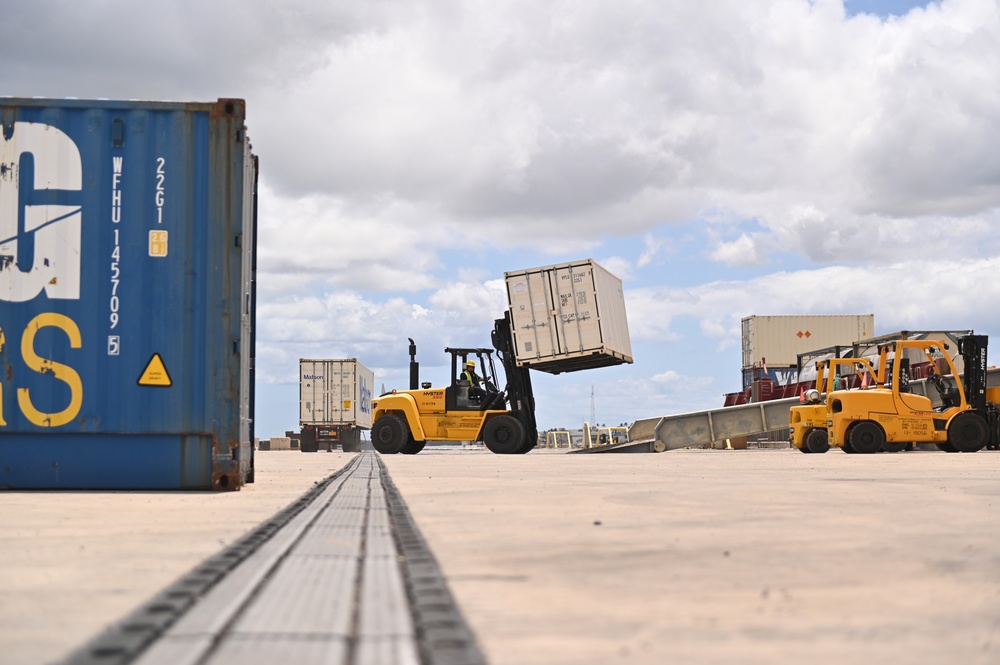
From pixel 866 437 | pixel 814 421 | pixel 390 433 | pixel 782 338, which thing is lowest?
pixel 866 437

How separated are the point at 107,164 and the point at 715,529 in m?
7.48

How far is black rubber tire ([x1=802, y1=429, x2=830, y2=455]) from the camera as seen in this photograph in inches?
1048

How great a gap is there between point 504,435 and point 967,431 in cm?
1004

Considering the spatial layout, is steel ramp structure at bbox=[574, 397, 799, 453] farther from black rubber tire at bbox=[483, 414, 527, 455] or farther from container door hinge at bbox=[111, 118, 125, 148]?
container door hinge at bbox=[111, 118, 125, 148]

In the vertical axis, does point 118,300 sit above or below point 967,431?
above

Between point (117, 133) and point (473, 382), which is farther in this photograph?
point (473, 382)

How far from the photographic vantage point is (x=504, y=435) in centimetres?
2638

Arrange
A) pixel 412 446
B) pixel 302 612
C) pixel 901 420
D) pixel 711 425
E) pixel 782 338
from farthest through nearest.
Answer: pixel 782 338 → pixel 711 425 → pixel 412 446 → pixel 901 420 → pixel 302 612

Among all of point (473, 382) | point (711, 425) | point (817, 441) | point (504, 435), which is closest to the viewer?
point (504, 435)

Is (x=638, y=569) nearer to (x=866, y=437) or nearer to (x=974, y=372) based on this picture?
(x=866, y=437)

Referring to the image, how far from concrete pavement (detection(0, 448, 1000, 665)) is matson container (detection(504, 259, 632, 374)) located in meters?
16.6

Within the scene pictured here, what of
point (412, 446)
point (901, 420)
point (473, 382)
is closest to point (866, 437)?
point (901, 420)

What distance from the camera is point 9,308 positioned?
1105 centimetres

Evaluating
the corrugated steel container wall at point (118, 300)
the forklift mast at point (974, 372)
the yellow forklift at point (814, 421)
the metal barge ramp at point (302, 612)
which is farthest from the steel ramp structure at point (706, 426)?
the metal barge ramp at point (302, 612)
